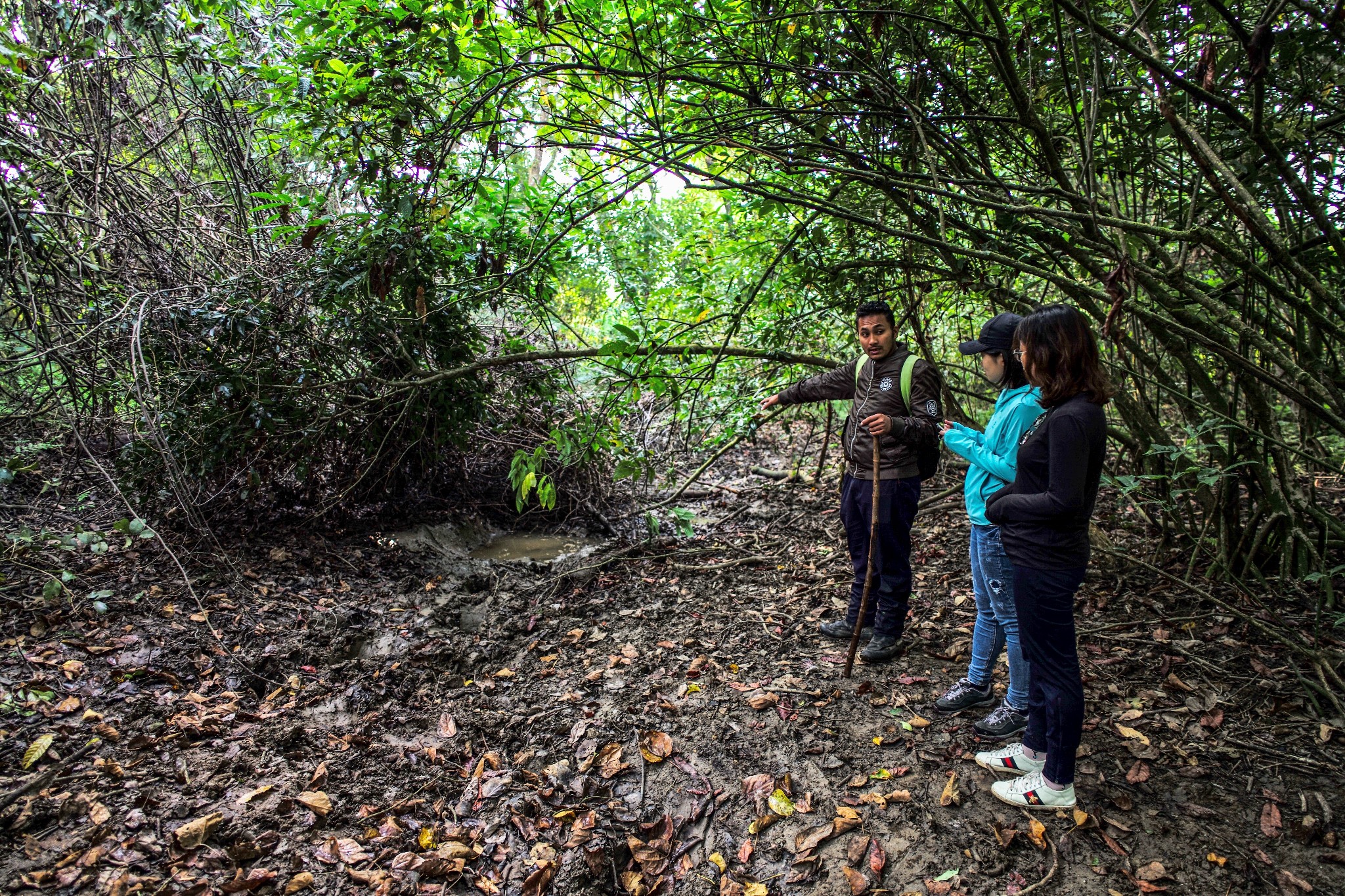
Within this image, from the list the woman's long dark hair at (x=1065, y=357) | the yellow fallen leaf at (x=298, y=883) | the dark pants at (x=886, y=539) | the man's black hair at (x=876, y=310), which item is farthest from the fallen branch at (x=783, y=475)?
the yellow fallen leaf at (x=298, y=883)

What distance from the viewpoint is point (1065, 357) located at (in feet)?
7.72

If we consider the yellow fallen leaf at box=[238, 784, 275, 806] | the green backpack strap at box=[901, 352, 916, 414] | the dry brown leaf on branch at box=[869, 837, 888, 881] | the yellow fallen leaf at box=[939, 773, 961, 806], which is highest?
the green backpack strap at box=[901, 352, 916, 414]

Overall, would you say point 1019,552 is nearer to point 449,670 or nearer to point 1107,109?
point 1107,109

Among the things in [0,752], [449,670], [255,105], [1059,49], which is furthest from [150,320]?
[1059,49]

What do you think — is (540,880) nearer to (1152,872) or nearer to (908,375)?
(1152,872)

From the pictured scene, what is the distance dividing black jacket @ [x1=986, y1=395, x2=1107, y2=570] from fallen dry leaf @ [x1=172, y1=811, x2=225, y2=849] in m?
3.30

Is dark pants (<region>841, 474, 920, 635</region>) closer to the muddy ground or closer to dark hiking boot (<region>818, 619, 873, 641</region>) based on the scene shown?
dark hiking boot (<region>818, 619, 873, 641</region>)

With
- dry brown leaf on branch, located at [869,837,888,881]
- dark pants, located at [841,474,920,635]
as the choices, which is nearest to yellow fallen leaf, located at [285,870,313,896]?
dry brown leaf on branch, located at [869,837,888,881]

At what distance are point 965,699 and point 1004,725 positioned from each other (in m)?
0.27

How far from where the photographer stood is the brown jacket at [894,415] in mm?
3492

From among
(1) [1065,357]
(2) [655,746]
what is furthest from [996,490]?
(2) [655,746]

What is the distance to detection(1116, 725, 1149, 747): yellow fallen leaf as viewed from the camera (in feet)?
10.1

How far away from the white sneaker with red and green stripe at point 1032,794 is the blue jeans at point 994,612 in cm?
37

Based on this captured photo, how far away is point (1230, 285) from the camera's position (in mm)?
3734
